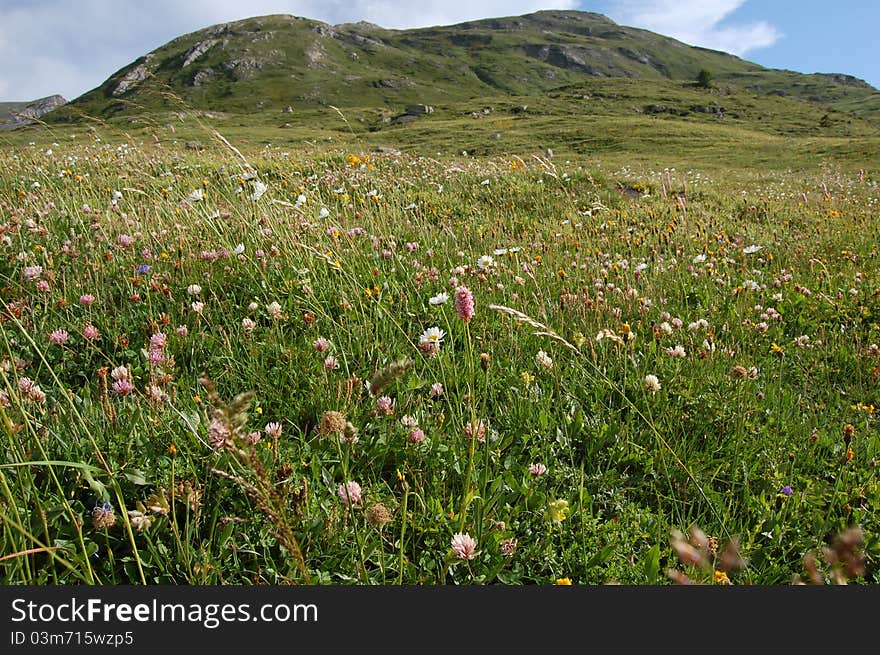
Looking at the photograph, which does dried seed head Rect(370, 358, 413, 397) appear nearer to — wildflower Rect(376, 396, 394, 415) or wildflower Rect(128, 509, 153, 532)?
wildflower Rect(128, 509, 153, 532)

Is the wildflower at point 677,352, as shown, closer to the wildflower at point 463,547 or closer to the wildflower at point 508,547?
the wildflower at point 508,547

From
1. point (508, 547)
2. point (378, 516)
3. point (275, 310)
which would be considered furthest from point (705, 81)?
point (378, 516)

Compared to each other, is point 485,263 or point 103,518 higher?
point 485,263

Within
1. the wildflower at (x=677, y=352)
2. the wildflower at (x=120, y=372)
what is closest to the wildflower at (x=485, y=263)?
the wildflower at (x=677, y=352)

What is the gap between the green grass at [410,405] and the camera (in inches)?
74.2

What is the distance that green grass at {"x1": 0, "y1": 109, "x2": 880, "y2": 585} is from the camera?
1886 mm

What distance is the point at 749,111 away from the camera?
79.4m

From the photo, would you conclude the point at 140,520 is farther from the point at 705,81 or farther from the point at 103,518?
the point at 705,81

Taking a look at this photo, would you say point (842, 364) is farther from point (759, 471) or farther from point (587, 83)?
point (587, 83)

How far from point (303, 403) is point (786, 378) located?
3.11 meters

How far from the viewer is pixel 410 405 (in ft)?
8.64

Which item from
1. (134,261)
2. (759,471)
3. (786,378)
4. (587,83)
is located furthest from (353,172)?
(587,83)

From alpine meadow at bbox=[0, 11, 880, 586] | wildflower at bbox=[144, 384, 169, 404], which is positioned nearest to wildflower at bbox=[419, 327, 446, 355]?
alpine meadow at bbox=[0, 11, 880, 586]

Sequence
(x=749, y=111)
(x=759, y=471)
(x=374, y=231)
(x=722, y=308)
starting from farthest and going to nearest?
1. (x=749, y=111)
2. (x=374, y=231)
3. (x=722, y=308)
4. (x=759, y=471)
